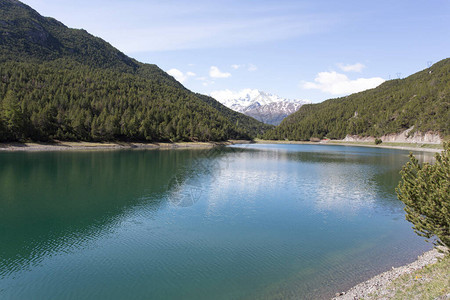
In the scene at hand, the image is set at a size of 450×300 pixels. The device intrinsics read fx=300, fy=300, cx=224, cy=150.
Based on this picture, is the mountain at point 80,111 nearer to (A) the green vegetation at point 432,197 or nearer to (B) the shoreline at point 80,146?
(B) the shoreline at point 80,146

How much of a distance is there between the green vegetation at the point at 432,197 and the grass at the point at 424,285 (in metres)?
1.50

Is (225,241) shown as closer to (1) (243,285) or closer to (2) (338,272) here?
(1) (243,285)

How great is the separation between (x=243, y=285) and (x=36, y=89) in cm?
15823

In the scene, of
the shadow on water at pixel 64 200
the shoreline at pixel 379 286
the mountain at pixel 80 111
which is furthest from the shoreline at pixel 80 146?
the shoreline at pixel 379 286

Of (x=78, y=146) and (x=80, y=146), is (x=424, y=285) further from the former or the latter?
(x=80, y=146)

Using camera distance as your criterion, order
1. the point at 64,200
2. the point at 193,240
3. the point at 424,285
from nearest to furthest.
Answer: the point at 424,285 < the point at 193,240 < the point at 64,200

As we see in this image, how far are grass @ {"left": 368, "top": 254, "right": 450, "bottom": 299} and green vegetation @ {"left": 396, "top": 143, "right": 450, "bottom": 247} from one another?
1504 millimetres

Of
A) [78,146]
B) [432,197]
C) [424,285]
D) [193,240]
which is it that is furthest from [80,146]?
[424,285]

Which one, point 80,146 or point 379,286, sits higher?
point 80,146

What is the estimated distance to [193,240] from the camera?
2220 centimetres

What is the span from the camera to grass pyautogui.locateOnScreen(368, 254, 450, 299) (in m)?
10.6

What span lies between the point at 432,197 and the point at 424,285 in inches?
175

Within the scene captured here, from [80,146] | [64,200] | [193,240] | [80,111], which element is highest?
[80,111]

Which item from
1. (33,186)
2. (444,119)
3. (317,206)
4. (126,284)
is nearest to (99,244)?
(126,284)
